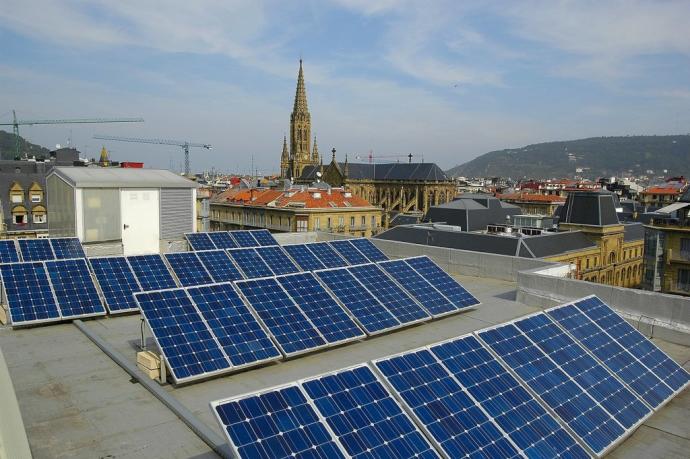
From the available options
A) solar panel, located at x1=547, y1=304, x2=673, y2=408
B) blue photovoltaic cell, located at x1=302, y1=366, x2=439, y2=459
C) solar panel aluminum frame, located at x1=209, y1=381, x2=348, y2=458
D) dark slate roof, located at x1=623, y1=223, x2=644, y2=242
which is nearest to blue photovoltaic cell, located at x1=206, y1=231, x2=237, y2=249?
solar panel, located at x1=547, y1=304, x2=673, y2=408

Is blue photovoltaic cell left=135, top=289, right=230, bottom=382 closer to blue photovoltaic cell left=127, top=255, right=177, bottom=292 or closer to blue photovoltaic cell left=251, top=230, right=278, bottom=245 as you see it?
blue photovoltaic cell left=127, top=255, right=177, bottom=292

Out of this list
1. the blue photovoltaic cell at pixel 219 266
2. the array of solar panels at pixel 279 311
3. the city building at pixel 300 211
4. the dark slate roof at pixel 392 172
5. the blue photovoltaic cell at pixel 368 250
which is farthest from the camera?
the dark slate roof at pixel 392 172

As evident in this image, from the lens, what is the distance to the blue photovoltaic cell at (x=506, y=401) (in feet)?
32.5

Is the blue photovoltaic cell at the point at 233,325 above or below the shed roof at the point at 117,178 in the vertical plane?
below

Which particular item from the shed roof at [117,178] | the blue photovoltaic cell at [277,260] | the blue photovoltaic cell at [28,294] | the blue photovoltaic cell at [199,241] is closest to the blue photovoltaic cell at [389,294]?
the blue photovoltaic cell at [277,260]

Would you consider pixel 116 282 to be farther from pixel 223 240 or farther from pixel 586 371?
pixel 586 371

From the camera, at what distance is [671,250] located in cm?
4788

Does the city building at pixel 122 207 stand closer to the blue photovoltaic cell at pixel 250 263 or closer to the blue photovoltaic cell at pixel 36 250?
the blue photovoltaic cell at pixel 36 250

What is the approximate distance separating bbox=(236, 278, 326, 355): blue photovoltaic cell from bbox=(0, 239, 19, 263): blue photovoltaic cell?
13.9m

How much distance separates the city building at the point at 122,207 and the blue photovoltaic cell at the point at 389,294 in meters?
17.2

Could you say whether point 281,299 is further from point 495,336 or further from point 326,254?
point 326,254

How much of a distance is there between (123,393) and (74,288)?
28.3 feet

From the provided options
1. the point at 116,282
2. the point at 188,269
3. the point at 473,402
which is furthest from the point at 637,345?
the point at 116,282

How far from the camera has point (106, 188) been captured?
30.8 meters
